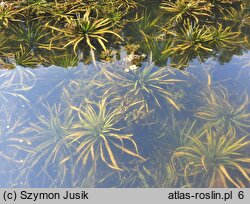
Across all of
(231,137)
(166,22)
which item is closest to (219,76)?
(231,137)

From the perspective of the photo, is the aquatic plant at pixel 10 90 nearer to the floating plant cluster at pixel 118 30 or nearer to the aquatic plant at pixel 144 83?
the floating plant cluster at pixel 118 30

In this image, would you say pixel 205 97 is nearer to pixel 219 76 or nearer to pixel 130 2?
pixel 219 76

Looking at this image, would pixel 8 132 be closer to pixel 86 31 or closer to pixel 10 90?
pixel 10 90

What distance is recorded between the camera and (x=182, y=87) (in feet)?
13.3

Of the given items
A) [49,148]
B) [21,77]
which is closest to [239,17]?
[21,77]

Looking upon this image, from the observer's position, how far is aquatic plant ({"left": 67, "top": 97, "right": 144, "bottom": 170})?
3.42 metres

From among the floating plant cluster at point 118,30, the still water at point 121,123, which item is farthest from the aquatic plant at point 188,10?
the still water at point 121,123

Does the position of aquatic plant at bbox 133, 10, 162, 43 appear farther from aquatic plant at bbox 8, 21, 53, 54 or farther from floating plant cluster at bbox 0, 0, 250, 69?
aquatic plant at bbox 8, 21, 53, 54

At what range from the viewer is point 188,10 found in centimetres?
491

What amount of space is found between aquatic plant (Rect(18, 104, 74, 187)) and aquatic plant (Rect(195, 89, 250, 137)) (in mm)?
1540

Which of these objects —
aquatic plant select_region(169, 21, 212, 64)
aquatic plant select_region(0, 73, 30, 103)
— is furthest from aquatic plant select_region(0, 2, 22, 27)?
aquatic plant select_region(169, 21, 212, 64)

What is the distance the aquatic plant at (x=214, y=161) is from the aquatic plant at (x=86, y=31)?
2061 mm

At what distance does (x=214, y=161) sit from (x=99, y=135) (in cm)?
126

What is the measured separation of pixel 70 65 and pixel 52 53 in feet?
1.32
